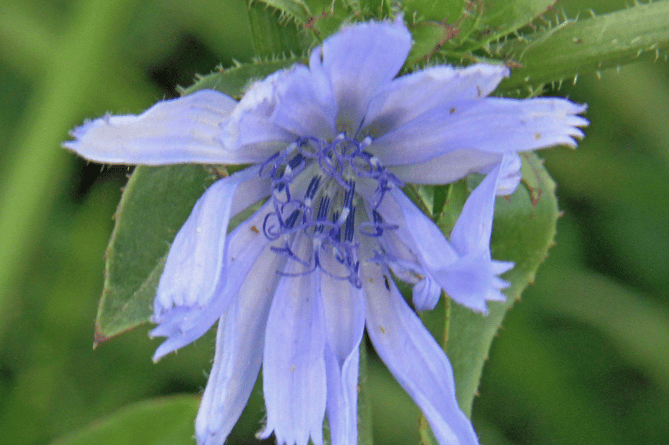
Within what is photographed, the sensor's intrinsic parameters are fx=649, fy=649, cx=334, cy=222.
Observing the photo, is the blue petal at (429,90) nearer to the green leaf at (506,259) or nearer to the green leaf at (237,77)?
the green leaf at (237,77)

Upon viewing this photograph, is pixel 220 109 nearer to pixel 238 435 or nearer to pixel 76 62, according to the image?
pixel 76 62

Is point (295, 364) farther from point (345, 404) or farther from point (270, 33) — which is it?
point (270, 33)

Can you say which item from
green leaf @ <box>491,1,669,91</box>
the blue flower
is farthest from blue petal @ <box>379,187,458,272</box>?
green leaf @ <box>491,1,669,91</box>

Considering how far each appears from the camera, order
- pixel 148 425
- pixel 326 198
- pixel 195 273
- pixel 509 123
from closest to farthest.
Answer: pixel 195 273 < pixel 509 123 < pixel 326 198 < pixel 148 425

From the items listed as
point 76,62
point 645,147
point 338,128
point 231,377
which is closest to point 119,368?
point 76,62

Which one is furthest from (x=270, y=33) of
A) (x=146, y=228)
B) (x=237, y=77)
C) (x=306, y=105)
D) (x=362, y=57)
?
(x=146, y=228)

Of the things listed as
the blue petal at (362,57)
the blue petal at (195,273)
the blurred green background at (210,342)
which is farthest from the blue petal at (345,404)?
the blurred green background at (210,342)
